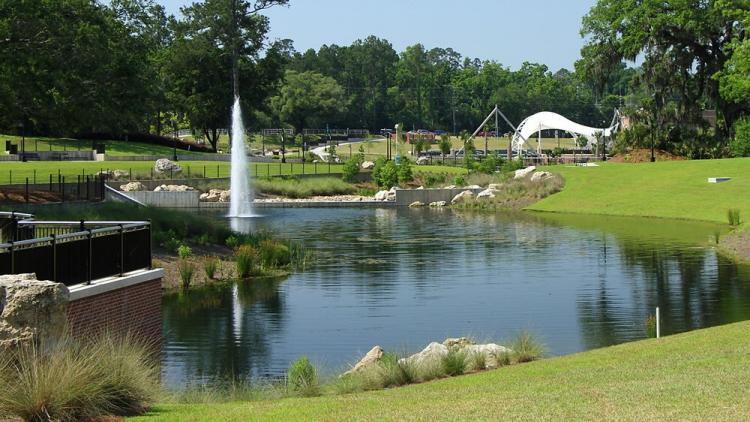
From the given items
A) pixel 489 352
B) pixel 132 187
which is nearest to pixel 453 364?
pixel 489 352

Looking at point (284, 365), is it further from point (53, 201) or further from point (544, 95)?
point (544, 95)

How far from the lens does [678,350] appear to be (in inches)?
704

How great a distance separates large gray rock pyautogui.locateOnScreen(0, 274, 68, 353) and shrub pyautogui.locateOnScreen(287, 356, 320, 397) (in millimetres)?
4708

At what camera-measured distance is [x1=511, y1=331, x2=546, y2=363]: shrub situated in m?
20.2

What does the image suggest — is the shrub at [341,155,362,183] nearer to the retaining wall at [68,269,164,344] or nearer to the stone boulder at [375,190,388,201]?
the stone boulder at [375,190,388,201]

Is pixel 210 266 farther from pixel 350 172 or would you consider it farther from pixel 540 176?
pixel 350 172

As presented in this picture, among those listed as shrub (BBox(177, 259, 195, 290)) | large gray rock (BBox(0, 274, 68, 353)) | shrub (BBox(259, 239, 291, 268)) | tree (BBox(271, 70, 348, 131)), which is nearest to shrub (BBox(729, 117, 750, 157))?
shrub (BBox(259, 239, 291, 268))

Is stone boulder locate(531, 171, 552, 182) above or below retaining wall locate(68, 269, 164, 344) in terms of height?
above

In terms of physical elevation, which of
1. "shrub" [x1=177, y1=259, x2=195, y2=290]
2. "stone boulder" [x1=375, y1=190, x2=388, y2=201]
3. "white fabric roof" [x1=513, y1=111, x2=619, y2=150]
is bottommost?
"shrub" [x1=177, y1=259, x2=195, y2=290]

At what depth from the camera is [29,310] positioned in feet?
42.8

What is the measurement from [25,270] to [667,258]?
96.2 feet

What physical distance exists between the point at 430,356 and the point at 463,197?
188ft

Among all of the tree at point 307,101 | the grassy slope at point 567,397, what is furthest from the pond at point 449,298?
the tree at point 307,101

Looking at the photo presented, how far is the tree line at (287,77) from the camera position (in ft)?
128
